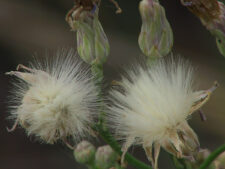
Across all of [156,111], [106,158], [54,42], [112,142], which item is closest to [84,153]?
[106,158]

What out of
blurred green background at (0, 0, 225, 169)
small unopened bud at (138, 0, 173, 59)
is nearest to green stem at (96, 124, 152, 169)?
small unopened bud at (138, 0, 173, 59)

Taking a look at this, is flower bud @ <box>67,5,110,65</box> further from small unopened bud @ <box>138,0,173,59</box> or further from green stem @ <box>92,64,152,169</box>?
small unopened bud @ <box>138,0,173,59</box>

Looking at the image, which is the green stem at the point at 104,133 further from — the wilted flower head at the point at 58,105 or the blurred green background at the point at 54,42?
the blurred green background at the point at 54,42

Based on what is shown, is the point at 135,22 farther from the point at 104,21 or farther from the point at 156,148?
the point at 156,148

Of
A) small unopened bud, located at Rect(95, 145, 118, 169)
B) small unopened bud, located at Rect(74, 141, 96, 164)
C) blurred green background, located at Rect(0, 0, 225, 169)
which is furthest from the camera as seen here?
blurred green background, located at Rect(0, 0, 225, 169)

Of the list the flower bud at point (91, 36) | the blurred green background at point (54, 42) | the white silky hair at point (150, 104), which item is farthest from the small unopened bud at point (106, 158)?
the blurred green background at point (54, 42)

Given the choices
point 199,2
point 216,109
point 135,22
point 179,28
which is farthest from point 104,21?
point 199,2

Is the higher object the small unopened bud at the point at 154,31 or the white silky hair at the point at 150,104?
the small unopened bud at the point at 154,31
